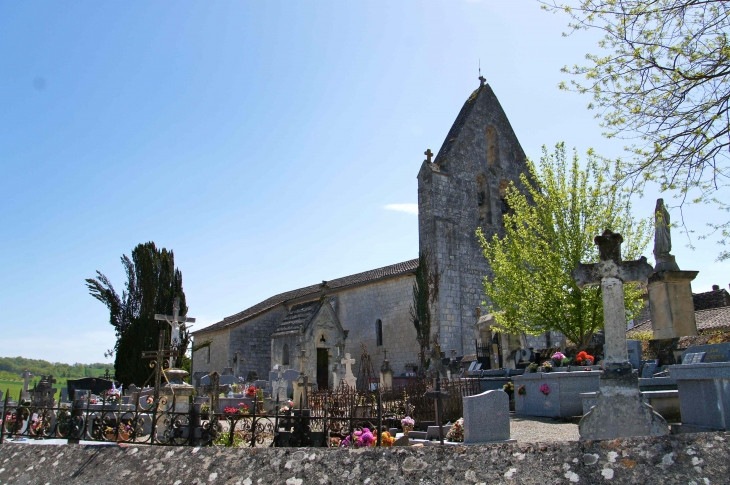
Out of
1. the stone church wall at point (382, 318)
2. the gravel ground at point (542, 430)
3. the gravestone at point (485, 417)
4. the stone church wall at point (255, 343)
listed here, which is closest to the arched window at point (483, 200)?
the stone church wall at point (382, 318)

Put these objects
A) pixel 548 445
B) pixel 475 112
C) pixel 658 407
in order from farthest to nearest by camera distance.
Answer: pixel 475 112 → pixel 658 407 → pixel 548 445

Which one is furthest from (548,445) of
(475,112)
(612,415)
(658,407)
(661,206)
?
(475,112)

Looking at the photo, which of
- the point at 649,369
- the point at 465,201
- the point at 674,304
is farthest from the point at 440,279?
the point at 649,369

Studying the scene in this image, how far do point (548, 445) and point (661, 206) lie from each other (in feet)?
42.1

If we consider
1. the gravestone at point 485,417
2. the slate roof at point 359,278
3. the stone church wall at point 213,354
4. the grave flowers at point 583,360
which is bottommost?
the gravestone at point 485,417

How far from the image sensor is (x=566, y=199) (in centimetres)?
1788

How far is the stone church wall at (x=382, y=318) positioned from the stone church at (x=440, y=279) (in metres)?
0.05

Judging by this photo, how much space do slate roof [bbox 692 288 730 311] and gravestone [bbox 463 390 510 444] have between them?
28.1m

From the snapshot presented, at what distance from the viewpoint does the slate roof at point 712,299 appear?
31328 millimetres

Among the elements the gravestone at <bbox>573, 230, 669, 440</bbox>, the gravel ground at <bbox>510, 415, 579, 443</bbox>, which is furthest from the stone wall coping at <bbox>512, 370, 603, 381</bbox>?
the gravestone at <bbox>573, 230, 669, 440</bbox>

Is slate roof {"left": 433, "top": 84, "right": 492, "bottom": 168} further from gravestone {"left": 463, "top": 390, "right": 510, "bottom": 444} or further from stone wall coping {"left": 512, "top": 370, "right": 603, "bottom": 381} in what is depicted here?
gravestone {"left": 463, "top": 390, "right": 510, "bottom": 444}

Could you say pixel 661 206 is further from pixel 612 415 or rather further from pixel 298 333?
pixel 298 333

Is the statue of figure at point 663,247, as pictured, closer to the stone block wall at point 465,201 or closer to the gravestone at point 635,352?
the gravestone at point 635,352

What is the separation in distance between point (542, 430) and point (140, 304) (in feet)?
74.2
